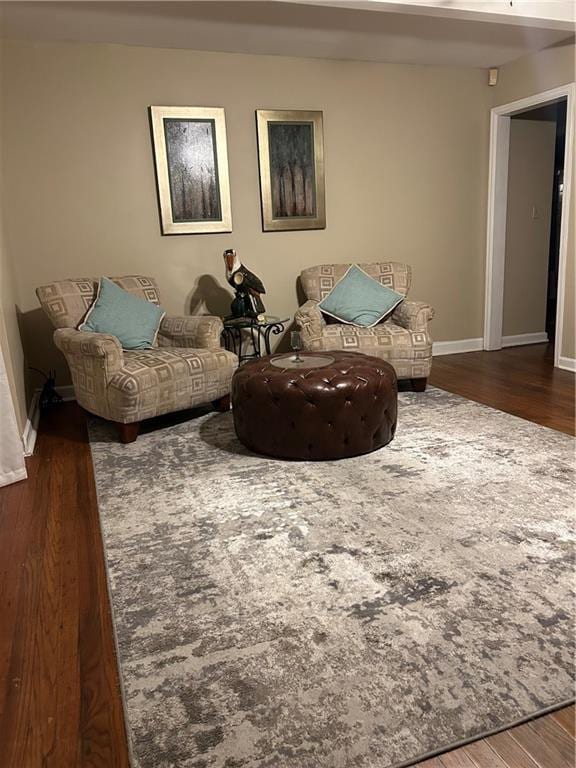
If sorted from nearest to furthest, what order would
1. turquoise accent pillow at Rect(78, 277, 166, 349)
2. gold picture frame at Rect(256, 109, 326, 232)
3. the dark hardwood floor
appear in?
1. the dark hardwood floor
2. turquoise accent pillow at Rect(78, 277, 166, 349)
3. gold picture frame at Rect(256, 109, 326, 232)

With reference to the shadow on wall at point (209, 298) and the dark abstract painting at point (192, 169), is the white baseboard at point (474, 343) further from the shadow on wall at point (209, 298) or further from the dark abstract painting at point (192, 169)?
the dark abstract painting at point (192, 169)

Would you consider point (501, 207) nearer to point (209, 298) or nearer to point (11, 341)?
point (209, 298)

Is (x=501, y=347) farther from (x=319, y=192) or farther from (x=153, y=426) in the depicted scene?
(x=153, y=426)

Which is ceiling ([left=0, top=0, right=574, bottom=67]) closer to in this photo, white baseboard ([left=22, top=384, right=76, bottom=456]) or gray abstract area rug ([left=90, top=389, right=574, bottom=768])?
white baseboard ([left=22, top=384, right=76, bottom=456])

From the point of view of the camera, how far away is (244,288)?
163 inches

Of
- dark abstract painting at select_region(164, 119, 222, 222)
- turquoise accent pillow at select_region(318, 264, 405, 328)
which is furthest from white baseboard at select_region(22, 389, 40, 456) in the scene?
turquoise accent pillow at select_region(318, 264, 405, 328)

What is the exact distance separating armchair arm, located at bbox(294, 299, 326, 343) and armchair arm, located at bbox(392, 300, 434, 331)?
62 centimetres

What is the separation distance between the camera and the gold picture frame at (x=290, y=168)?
14.8 feet

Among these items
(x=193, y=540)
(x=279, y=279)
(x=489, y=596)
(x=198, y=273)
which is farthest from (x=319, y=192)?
(x=489, y=596)

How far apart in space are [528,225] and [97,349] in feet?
14.3

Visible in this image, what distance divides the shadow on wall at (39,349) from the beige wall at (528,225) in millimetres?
4145

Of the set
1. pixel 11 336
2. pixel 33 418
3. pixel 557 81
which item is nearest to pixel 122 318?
pixel 11 336

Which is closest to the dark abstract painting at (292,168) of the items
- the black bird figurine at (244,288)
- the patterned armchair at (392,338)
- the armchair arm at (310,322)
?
the black bird figurine at (244,288)

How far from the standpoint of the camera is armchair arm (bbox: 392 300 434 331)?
4.11 meters
